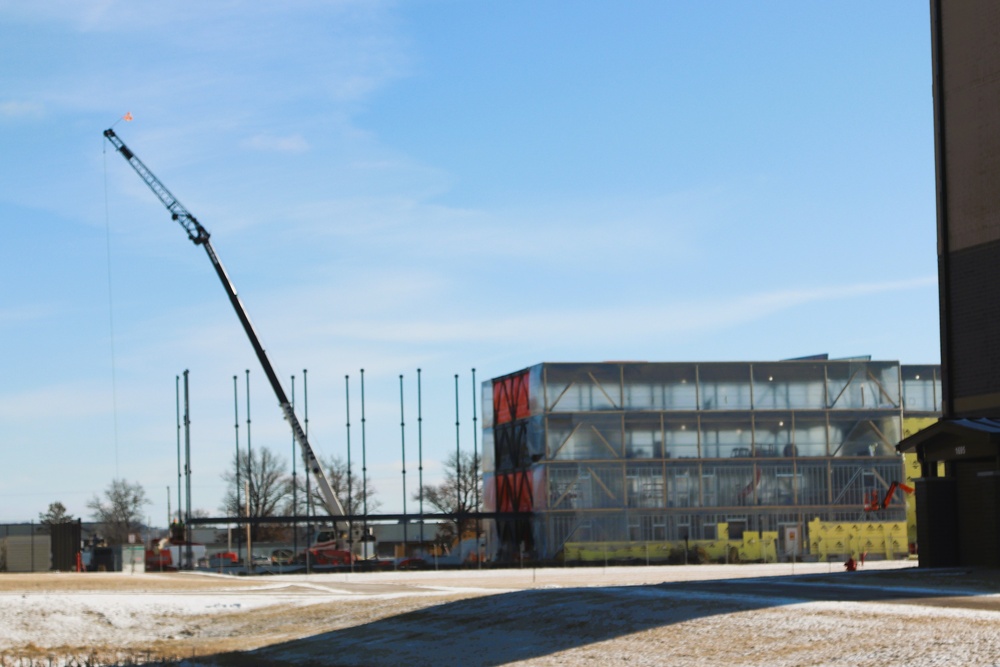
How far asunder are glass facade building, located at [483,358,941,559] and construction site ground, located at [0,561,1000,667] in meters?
36.7

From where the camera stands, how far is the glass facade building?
8375cm

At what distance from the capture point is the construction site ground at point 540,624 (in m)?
22.7

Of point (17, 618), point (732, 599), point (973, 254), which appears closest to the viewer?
point (732, 599)

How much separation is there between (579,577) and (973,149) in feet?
79.7

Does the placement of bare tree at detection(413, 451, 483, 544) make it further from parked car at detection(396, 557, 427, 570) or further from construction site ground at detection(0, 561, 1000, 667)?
construction site ground at detection(0, 561, 1000, 667)

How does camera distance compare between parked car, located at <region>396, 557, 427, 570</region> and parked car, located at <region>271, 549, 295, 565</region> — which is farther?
parked car, located at <region>271, 549, 295, 565</region>

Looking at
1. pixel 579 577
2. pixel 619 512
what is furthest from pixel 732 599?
pixel 619 512

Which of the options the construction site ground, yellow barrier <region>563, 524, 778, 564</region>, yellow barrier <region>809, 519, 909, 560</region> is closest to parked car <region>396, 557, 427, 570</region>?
yellow barrier <region>563, 524, 778, 564</region>

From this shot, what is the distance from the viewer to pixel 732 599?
28.5 metres

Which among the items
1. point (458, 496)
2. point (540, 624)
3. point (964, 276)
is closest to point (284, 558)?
point (458, 496)

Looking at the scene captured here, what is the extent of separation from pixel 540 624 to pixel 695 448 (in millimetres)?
57172

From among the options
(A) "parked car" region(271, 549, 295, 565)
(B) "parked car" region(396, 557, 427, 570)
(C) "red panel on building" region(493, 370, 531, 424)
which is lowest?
(A) "parked car" region(271, 549, 295, 565)

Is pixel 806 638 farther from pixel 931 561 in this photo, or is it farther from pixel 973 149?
pixel 973 149

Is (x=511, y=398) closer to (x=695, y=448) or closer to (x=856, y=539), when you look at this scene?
(x=695, y=448)
